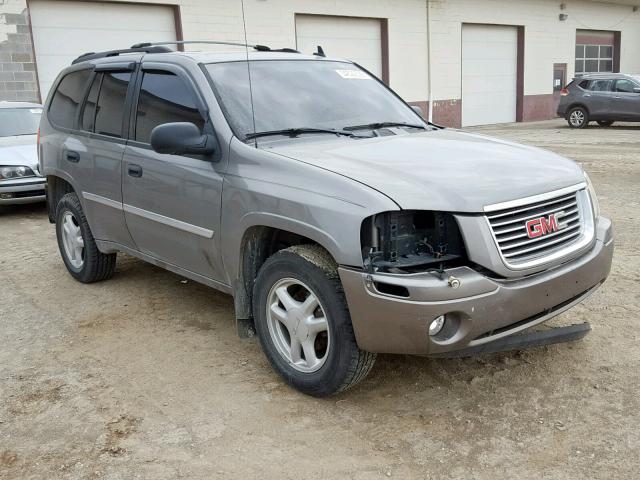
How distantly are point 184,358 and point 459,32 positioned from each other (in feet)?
69.1

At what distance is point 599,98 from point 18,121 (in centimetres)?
1629

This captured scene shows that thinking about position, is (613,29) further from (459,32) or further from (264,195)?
(264,195)

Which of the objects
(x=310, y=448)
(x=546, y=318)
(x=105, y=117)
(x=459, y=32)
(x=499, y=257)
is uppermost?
(x=459, y=32)

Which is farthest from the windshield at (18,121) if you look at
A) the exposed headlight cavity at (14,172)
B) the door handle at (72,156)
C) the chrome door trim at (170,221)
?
the chrome door trim at (170,221)

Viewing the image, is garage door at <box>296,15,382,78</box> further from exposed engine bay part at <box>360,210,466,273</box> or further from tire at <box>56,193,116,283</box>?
exposed engine bay part at <box>360,210,466,273</box>

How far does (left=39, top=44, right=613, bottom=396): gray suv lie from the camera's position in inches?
123

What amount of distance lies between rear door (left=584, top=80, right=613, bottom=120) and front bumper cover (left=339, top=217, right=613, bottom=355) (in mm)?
18492

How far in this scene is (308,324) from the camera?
3.48 m

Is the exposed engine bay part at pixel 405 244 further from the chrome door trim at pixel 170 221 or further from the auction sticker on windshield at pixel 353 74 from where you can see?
the auction sticker on windshield at pixel 353 74

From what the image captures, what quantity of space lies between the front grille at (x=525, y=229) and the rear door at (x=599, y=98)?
709 inches

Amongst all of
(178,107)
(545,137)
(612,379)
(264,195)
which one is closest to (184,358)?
(264,195)

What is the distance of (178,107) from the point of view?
4.32m

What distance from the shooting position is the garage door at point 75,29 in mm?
14125

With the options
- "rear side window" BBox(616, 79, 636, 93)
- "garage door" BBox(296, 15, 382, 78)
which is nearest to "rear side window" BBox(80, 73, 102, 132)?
"garage door" BBox(296, 15, 382, 78)
